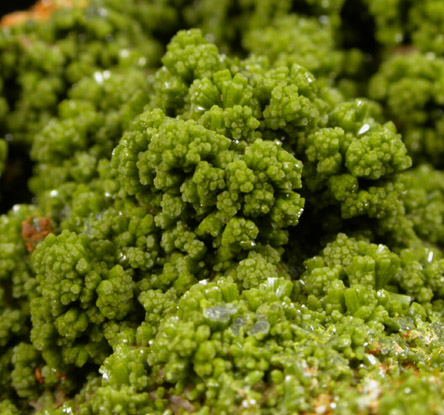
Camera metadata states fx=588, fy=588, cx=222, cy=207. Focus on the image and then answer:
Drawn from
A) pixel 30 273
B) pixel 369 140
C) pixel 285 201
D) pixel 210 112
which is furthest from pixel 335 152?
pixel 30 273

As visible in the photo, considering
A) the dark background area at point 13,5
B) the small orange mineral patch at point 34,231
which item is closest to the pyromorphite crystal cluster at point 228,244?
the small orange mineral patch at point 34,231

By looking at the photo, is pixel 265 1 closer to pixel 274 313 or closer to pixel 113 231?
pixel 113 231

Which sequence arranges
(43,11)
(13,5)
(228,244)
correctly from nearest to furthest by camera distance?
(228,244)
(43,11)
(13,5)

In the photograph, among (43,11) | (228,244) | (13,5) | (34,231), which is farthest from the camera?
(13,5)

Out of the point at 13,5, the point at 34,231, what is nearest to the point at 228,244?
the point at 34,231

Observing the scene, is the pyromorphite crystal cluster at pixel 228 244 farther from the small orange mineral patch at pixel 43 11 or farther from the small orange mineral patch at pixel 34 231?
the small orange mineral patch at pixel 43 11

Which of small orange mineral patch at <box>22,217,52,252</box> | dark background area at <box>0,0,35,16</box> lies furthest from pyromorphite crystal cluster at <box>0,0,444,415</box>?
dark background area at <box>0,0,35,16</box>

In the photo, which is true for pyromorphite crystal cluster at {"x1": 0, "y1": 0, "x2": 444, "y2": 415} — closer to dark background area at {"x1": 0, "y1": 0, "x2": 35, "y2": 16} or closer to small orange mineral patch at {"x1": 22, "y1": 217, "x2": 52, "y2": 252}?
small orange mineral patch at {"x1": 22, "y1": 217, "x2": 52, "y2": 252}

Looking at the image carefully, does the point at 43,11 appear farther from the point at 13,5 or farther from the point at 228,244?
the point at 228,244
